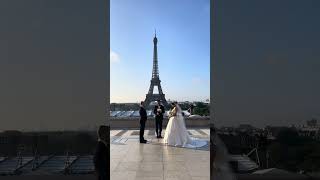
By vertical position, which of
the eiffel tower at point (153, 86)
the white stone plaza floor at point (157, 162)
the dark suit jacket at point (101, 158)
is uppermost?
the eiffel tower at point (153, 86)

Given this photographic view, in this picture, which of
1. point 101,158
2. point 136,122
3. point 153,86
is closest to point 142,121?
point 136,122

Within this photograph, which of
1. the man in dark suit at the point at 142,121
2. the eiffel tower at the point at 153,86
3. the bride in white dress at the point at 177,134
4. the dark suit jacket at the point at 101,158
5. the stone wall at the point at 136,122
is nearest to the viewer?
the dark suit jacket at the point at 101,158

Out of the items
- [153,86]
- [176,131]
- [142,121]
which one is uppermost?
[153,86]

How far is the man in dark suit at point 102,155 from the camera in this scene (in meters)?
6.48

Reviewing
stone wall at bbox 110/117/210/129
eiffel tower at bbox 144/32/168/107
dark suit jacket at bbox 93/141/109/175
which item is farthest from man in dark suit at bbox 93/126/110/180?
eiffel tower at bbox 144/32/168/107

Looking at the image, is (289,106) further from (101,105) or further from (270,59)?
(101,105)

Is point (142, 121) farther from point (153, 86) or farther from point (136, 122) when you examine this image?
point (153, 86)

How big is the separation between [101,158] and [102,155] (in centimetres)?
5

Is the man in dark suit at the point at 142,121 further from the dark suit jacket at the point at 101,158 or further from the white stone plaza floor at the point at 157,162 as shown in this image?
the dark suit jacket at the point at 101,158

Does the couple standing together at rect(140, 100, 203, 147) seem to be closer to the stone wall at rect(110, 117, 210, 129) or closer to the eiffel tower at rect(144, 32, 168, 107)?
the stone wall at rect(110, 117, 210, 129)

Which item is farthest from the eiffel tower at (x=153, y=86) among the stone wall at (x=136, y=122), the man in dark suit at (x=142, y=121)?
the man in dark suit at (x=142, y=121)

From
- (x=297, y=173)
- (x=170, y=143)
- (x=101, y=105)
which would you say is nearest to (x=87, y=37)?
(x=101, y=105)

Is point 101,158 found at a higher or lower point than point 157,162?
higher

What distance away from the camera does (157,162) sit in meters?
11.4
